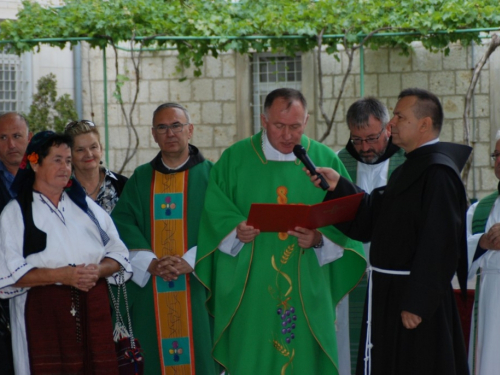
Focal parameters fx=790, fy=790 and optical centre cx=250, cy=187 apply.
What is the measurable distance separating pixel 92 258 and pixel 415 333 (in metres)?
1.70

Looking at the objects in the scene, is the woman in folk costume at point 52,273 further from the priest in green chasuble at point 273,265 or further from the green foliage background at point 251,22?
the green foliage background at point 251,22

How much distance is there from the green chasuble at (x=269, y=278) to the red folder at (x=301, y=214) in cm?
30

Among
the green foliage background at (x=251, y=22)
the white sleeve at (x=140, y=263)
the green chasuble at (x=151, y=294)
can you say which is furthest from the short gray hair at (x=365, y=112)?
the green foliage background at (x=251, y=22)

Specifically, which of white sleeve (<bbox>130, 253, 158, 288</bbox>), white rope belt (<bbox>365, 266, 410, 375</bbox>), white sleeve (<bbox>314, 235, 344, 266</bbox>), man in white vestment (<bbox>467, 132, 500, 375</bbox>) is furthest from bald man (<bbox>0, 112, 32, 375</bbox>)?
man in white vestment (<bbox>467, 132, 500, 375</bbox>)

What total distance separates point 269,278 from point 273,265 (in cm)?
8

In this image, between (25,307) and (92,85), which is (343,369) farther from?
(92,85)

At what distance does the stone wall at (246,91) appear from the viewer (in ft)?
33.0

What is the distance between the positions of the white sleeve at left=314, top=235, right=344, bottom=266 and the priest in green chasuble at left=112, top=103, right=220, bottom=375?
87 cm

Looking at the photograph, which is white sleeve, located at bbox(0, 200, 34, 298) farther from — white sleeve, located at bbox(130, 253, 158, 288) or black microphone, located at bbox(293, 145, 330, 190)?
black microphone, located at bbox(293, 145, 330, 190)

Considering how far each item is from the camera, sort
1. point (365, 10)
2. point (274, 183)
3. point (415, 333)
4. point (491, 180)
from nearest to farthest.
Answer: point (415, 333)
point (274, 183)
point (365, 10)
point (491, 180)

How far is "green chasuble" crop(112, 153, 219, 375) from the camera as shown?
5055mm

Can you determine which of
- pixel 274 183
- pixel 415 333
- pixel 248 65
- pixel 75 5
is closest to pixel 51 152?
pixel 274 183

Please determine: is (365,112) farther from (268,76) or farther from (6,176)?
(268,76)

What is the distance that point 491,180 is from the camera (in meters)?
9.80
